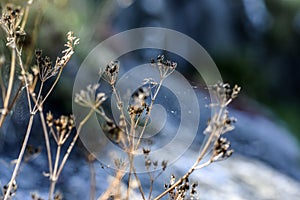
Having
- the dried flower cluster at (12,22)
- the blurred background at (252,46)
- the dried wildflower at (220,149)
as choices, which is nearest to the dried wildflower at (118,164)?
the dried wildflower at (220,149)

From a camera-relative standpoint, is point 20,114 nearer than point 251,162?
Yes

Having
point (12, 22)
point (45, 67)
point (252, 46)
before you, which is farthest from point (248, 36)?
point (12, 22)

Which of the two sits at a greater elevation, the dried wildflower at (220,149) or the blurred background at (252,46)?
the blurred background at (252,46)

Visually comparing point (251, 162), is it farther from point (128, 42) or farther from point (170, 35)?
point (170, 35)

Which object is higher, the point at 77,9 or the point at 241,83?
the point at 241,83

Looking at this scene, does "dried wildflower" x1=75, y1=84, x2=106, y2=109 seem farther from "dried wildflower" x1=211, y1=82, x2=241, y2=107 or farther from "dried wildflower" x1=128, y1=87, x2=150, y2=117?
"dried wildflower" x1=211, y1=82, x2=241, y2=107

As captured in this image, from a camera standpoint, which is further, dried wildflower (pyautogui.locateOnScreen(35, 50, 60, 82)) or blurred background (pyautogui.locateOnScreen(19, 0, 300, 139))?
blurred background (pyautogui.locateOnScreen(19, 0, 300, 139))

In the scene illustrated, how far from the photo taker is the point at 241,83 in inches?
294

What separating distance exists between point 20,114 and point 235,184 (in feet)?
7.87

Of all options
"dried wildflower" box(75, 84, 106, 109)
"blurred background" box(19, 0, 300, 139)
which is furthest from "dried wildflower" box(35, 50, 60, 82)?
"blurred background" box(19, 0, 300, 139)

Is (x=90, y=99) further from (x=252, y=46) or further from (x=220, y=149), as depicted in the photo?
(x=252, y=46)

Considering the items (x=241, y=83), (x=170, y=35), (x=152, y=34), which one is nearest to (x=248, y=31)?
(x=241, y=83)

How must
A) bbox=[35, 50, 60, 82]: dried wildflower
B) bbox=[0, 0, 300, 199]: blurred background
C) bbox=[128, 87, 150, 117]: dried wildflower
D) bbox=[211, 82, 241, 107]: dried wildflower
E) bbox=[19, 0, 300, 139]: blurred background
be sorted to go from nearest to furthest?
bbox=[128, 87, 150, 117]: dried wildflower, bbox=[211, 82, 241, 107]: dried wildflower, bbox=[35, 50, 60, 82]: dried wildflower, bbox=[0, 0, 300, 199]: blurred background, bbox=[19, 0, 300, 139]: blurred background

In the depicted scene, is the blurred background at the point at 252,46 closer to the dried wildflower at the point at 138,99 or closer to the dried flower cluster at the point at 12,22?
the dried flower cluster at the point at 12,22
